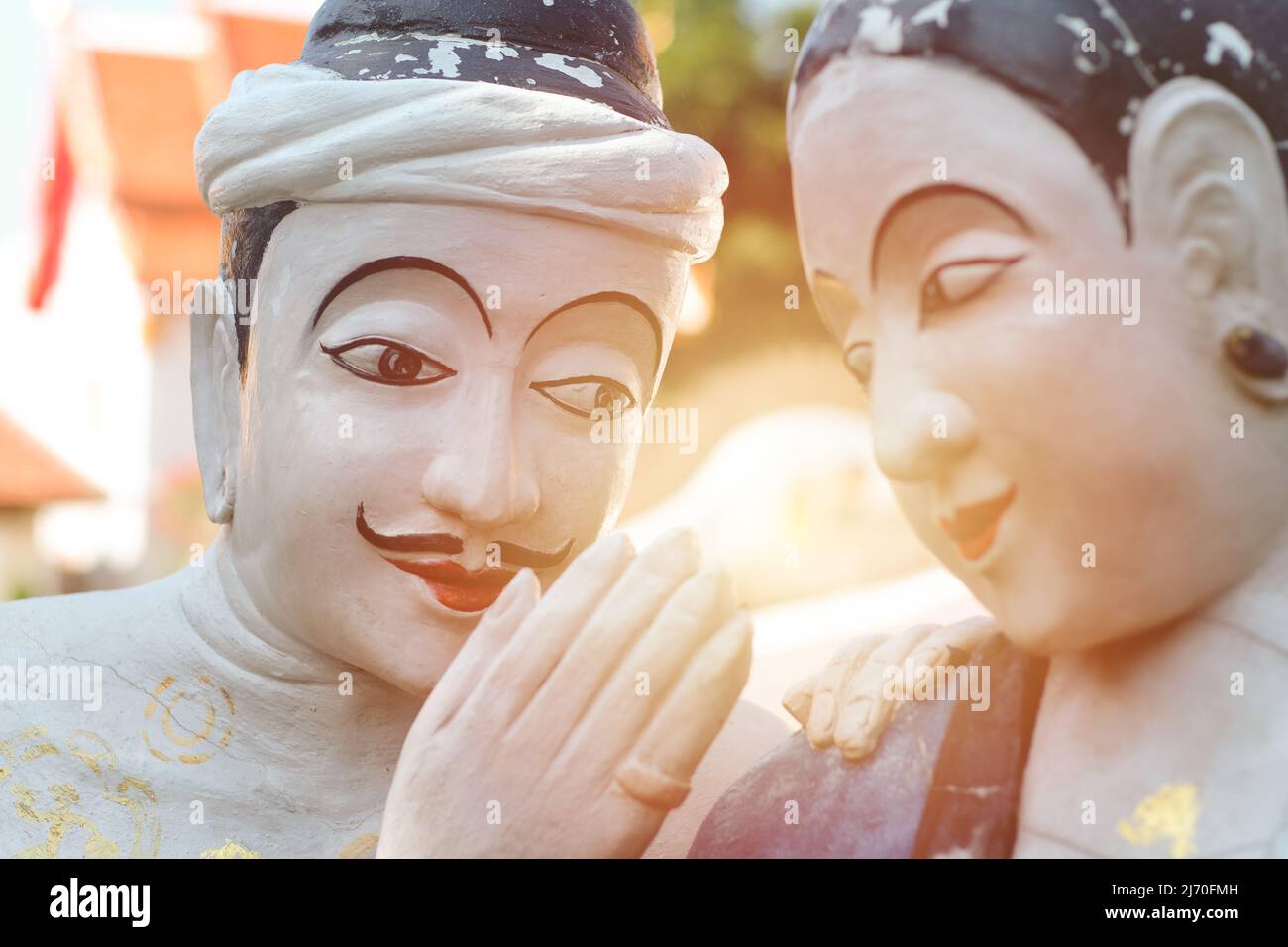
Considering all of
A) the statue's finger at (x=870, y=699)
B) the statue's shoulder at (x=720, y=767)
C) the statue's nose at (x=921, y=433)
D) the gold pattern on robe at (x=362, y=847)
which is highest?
the statue's nose at (x=921, y=433)

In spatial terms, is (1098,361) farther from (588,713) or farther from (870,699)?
(588,713)

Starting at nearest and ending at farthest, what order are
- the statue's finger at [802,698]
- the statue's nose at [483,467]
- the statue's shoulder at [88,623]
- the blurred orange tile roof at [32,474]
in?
1. the statue's finger at [802,698]
2. the statue's nose at [483,467]
3. the statue's shoulder at [88,623]
4. the blurred orange tile roof at [32,474]

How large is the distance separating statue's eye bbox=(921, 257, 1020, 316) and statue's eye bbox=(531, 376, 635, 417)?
752 mm

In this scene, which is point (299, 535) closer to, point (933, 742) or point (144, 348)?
point (933, 742)

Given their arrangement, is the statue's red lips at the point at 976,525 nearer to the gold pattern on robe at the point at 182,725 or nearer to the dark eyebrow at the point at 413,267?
the dark eyebrow at the point at 413,267

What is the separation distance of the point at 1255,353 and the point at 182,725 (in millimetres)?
1699

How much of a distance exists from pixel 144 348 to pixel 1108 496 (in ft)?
21.9

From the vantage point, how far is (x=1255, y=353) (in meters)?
1.58

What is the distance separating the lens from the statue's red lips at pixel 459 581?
7.32 ft

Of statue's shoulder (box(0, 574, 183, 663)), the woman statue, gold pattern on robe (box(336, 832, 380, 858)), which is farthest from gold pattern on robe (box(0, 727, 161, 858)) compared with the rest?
the woman statue

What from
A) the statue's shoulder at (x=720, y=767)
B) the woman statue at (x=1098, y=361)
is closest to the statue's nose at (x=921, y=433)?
the woman statue at (x=1098, y=361)

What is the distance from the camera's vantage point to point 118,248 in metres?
7.16

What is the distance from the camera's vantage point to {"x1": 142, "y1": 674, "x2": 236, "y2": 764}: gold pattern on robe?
7.86 feet
